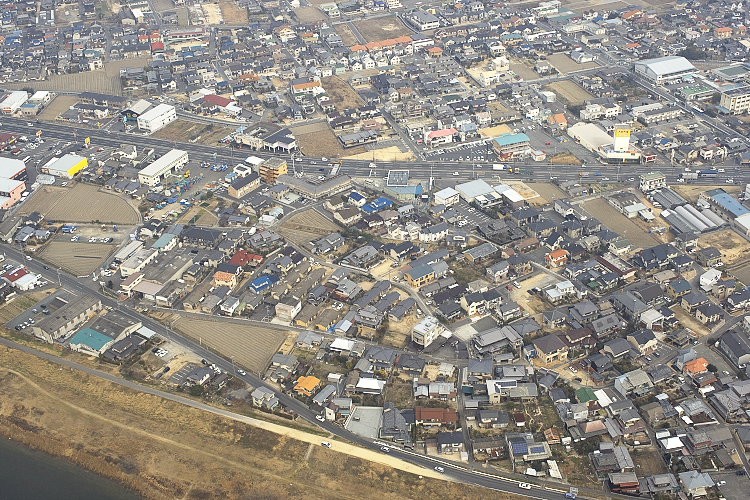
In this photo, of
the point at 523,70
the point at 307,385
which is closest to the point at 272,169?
the point at 307,385

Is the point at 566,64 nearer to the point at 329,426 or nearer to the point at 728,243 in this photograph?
the point at 728,243

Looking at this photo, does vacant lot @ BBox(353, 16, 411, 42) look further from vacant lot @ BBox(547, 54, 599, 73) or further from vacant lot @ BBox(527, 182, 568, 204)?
vacant lot @ BBox(527, 182, 568, 204)

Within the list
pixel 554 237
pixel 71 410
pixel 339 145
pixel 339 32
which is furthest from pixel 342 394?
pixel 339 32

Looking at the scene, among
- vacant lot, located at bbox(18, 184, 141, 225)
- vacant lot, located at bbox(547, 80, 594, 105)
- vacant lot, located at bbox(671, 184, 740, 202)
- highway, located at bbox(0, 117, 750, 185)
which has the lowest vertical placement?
vacant lot, located at bbox(547, 80, 594, 105)

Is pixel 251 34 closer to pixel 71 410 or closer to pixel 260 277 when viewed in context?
pixel 260 277

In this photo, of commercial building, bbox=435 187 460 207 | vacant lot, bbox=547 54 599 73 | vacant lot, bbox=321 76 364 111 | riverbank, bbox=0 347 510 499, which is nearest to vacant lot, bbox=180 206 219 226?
commercial building, bbox=435 187 460 207

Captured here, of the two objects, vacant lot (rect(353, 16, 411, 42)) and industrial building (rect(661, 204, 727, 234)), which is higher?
industrial building (rect(661, 204, 727, 234))
